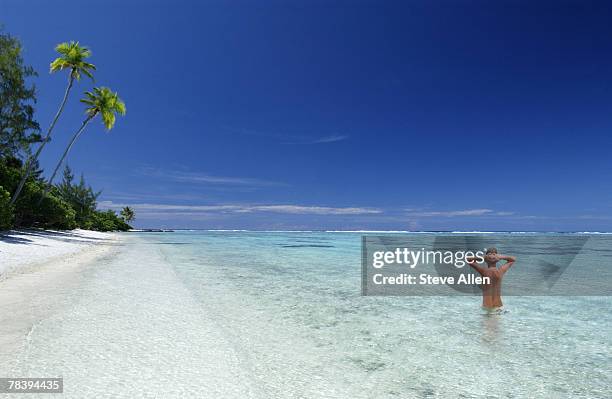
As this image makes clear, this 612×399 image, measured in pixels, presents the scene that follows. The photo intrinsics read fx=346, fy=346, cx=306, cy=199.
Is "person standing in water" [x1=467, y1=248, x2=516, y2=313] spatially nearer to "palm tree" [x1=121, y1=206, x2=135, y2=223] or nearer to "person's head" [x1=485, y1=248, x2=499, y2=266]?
"person's head" [x1=485, y1=248, x2=499, y2=266]

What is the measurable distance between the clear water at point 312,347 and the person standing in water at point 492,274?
1.40 feet

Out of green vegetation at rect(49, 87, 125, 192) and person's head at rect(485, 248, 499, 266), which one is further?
green vegetation at rect(49, 87, 125, 192)

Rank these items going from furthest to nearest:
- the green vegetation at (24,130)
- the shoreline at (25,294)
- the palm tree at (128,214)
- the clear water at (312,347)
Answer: the palm tree at (128,214) < the green vegetation at (24,130) < the shoreline at (25,294) < the clear water at (312,347)

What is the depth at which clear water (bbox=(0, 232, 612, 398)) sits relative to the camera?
362cm

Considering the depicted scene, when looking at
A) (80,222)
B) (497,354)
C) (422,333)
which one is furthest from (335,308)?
(80,222)

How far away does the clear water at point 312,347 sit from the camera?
3615 mm

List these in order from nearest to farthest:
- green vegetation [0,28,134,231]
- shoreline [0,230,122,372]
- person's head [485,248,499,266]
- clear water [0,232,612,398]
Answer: clear water [0,232,612,398], shoreline [0,230,122,372], person's head [485,248,499,266], green vegetation [0,28,134,231]

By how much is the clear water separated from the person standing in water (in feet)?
1.40

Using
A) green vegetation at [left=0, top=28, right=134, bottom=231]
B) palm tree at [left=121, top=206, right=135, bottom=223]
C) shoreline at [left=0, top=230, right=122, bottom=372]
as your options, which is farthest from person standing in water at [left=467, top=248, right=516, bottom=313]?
palm tree at [left=121, top=206, right=135, bottom=223]

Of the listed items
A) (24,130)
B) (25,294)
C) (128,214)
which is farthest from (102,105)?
(128,214)

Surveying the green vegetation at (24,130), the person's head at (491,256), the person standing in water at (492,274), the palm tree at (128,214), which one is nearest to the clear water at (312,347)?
the person standing in water at (492,274)

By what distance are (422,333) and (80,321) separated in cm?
571

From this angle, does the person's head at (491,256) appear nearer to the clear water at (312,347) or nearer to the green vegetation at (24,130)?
the clear water at (312,347)

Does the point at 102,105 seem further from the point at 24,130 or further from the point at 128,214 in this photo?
the point at 128,214
